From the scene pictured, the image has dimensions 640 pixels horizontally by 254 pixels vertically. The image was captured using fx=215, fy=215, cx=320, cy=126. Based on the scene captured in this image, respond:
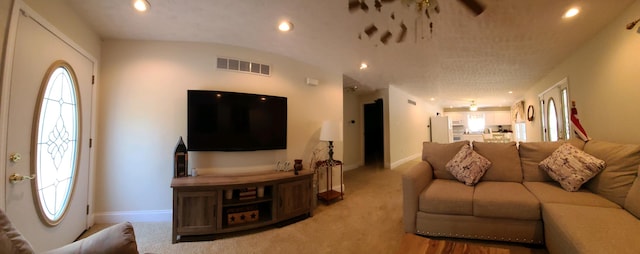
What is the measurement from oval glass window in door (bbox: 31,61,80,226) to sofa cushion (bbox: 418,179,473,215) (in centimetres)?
324

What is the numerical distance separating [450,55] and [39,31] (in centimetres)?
444

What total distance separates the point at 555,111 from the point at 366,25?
178 inches

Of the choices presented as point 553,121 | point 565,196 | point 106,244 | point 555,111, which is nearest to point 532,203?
point 565,196

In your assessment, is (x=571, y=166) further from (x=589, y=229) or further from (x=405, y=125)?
(x=405, y=125)

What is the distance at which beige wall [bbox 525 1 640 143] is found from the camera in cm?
218

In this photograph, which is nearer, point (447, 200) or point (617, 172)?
point (617, 172)

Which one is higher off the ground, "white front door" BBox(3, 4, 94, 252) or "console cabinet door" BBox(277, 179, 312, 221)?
"white front door" BBox(3, 4, 94, 252)

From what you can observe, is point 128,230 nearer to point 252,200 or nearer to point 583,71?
point 252,200

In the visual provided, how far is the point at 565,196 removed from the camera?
6.13 ft

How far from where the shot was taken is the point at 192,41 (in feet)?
8.71

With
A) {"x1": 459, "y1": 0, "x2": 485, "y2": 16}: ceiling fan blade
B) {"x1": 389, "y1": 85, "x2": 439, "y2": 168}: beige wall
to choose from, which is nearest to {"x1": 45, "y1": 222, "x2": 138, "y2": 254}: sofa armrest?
{"x1": 459, "y1": 0, "x2": 485, "y2": 16}: ceiling fan blade

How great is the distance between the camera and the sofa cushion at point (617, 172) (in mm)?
1708

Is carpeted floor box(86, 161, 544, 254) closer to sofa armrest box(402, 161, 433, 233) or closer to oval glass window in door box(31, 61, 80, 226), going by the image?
sofa armrest box(402, 161, 433, 233)

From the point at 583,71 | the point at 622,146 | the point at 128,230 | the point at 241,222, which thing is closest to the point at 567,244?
the point at 622,146
